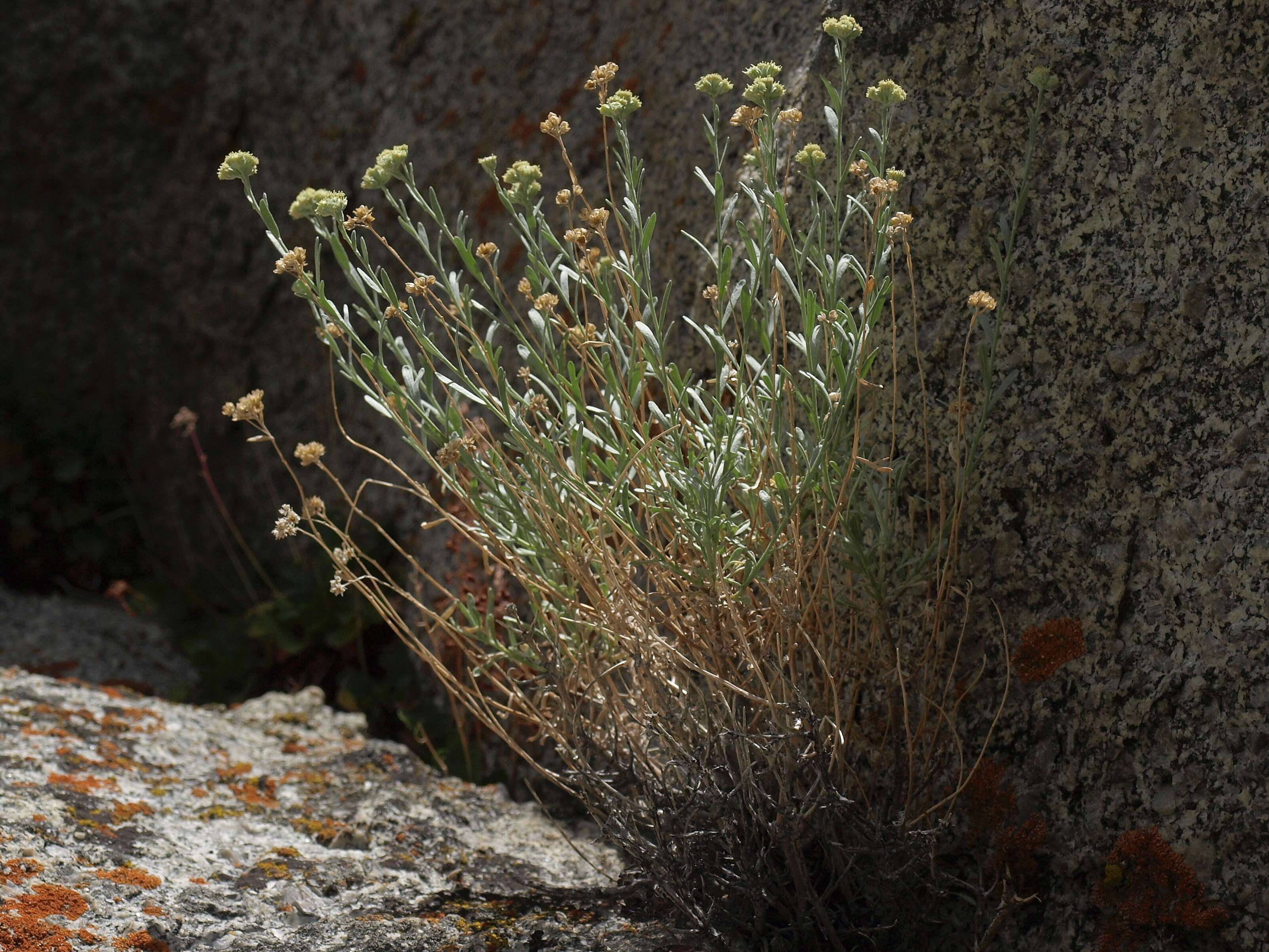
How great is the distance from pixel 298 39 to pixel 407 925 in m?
3.56

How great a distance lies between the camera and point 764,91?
179 centimetres

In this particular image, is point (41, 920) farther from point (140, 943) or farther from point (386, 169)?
point (386, 169)

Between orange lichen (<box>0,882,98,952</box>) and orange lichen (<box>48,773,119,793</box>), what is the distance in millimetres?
446

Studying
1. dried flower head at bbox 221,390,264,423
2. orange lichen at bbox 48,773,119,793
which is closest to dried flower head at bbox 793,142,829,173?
dried flower head at bbox 221,390,264,423

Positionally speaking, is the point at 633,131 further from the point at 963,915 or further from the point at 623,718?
the point at 963,915

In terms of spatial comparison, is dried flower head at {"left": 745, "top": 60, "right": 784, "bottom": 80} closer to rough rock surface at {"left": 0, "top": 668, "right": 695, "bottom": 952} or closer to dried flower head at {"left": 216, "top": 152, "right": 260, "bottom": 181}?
→ dried flower head at {"left": 216, "top": 152, "right": 260, "bottom": 181}

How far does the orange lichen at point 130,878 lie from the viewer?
2.17 meters

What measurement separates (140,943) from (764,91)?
1.80 metres

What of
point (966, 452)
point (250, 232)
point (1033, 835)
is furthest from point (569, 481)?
point (250, 232)

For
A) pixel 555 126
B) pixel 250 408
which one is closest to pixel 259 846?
pixel 250 408

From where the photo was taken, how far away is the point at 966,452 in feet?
7.14

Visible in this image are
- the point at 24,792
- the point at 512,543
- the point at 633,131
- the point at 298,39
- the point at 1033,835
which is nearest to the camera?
the point at 1033,835

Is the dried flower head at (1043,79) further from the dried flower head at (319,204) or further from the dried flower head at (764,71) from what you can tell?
the dried flower head at (319,204)

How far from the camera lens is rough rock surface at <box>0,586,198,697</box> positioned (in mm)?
4051
